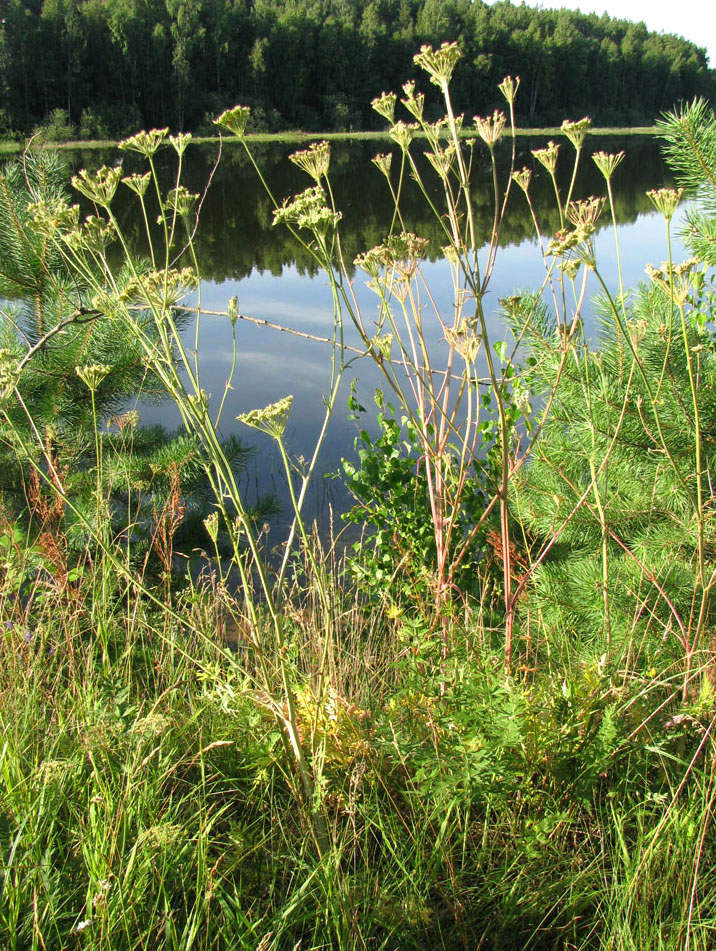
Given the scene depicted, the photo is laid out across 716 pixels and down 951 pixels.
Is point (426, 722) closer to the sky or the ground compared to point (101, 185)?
closer to the ground

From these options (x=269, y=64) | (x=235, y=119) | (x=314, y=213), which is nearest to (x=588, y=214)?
(x=314, y=213)

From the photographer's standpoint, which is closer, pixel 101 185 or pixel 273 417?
pixel 273 417

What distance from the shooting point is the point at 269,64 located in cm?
4238

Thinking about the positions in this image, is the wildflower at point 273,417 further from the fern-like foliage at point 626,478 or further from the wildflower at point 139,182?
the fern-like foliage at point 626,478

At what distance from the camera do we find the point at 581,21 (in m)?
68.8

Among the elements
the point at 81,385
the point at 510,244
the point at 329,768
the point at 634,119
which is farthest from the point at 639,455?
the point at 634,119

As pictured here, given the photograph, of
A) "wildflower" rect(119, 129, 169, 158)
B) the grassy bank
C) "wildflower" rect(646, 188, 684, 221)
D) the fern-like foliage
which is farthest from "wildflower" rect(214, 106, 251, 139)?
the grassy bank

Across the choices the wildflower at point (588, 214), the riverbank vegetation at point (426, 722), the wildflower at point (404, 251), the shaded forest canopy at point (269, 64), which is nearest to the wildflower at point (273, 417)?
the riverbank vegetation at point (426, 722)

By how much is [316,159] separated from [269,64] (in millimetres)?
47400

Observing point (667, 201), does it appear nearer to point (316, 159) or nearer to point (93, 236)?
point (316, 159)

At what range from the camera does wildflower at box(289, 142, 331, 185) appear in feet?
4.65

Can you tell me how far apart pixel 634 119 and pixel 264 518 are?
54.2m

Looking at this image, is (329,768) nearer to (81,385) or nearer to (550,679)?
(550,679)

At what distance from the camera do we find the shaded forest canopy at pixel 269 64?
36.2m
